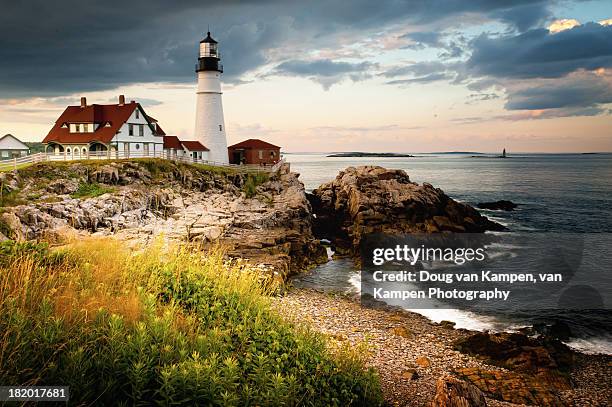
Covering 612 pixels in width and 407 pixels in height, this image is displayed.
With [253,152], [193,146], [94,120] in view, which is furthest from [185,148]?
[253,152]

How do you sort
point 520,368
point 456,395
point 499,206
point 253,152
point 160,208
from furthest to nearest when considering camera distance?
point 499,206 → point 253,152 → point 160,208 → point 520,368 → point 456,395

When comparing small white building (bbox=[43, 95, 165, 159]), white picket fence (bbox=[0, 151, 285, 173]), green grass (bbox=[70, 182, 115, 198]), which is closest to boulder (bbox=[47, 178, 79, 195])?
green grass (bbox=[70, 182, 115, 198])

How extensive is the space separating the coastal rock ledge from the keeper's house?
36.2ft

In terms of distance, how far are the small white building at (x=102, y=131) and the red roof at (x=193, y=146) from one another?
377 cm

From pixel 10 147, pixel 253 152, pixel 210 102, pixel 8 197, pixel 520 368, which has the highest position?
pixel 210 102

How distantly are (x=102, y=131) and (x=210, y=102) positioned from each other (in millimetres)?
10745

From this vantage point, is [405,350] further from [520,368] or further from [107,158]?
[107,158]

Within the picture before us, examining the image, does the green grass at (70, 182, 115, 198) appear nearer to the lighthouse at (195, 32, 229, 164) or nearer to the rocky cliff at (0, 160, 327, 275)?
the rocky cliff at (0, 160, 327, 275)

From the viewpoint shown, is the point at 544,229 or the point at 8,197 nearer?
the point at 8,197

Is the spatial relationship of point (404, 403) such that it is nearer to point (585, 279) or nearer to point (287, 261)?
point (287, 261)

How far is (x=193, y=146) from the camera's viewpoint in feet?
151

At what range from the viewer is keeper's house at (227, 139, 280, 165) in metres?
52.0

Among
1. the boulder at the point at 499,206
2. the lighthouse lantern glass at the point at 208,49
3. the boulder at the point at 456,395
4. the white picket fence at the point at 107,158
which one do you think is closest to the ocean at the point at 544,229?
the boulder at the point at 499,206

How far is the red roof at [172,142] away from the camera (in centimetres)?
4547
